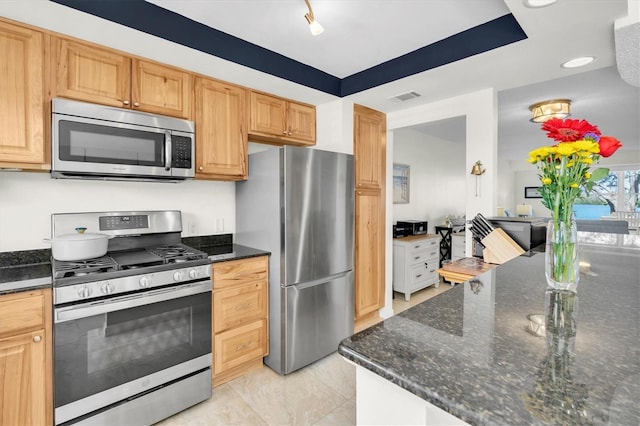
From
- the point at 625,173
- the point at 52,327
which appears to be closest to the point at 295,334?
the point at 52,327

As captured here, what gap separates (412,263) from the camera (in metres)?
4.10

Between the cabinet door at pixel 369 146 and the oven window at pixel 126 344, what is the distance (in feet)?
6.24

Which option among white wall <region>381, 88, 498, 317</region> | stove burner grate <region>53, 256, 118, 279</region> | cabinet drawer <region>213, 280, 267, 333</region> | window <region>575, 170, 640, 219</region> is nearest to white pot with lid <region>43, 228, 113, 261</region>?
stove burner grate <region>53, 256, 118, 279</region>

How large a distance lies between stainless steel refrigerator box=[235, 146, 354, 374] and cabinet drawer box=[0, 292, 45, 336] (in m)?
1.34

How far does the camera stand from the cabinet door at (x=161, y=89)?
203 cm

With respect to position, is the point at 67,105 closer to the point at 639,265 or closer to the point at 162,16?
the point at 162,16

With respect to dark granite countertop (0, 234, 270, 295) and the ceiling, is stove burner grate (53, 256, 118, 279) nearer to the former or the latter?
dark granite countertop (0, 234, 270, 295)

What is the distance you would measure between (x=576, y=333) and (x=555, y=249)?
380 millimetres

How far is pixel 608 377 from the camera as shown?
540 millimetres

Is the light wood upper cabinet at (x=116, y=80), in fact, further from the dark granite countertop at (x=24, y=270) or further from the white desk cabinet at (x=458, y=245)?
the white desk cabinet at (x=458, y=245)

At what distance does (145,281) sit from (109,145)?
89cm

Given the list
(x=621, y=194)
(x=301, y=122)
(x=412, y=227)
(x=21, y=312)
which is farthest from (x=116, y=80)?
(x=621, y=194)

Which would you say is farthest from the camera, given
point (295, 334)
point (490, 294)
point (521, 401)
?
point (295, 334)

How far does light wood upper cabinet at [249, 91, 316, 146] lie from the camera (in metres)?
2.63
